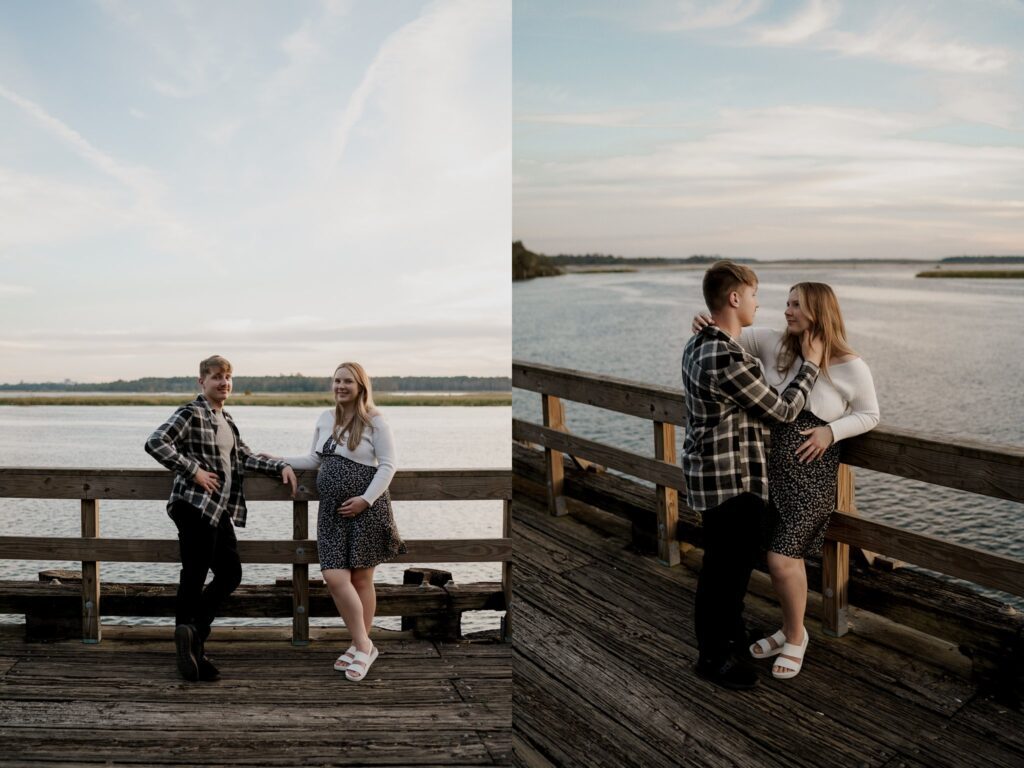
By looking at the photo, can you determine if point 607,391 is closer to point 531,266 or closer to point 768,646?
point 768,646

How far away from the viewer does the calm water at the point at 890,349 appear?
10.0m

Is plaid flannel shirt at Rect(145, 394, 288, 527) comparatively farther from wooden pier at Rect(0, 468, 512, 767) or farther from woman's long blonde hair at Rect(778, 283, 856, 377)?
woman's long blonde hair at Rect(778, 283, 856, 377)

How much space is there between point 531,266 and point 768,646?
27211 millimetres

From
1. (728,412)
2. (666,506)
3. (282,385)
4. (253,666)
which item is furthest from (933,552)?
(282,385)

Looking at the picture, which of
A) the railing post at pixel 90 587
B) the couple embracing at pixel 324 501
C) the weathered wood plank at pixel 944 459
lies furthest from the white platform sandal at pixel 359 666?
the weathered wood plank at pixel 944 459

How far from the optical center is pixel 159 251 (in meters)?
24.3

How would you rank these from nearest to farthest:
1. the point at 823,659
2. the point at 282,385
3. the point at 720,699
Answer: the point at 720,699, the point at 823,659, the point at 282,385

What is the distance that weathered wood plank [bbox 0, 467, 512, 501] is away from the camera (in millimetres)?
3619

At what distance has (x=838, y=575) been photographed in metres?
3.00

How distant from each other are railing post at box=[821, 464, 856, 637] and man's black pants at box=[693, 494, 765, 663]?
427 millimetres

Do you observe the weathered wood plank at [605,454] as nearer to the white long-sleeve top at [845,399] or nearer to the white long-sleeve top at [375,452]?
the white long-sleeve top at [845,399]

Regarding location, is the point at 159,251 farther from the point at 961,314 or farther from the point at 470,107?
the point at 961,314

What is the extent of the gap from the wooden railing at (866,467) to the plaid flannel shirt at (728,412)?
0.40 m

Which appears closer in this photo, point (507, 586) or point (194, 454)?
point (194, 454)
